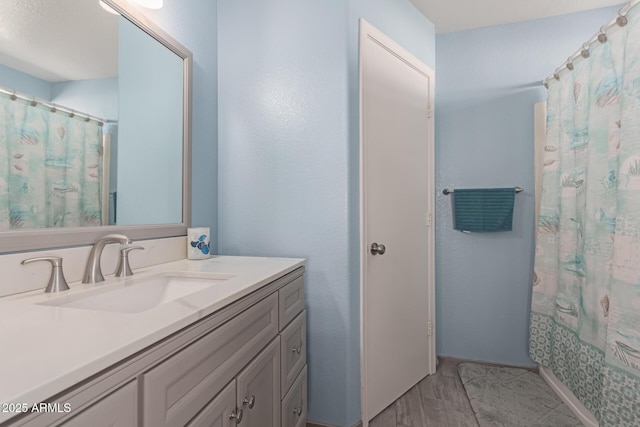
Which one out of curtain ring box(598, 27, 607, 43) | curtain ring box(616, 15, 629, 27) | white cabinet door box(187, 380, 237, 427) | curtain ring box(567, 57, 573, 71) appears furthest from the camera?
curtain ring box(567, 57, 573, 71)

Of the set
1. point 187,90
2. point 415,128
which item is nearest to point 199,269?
point 187,90

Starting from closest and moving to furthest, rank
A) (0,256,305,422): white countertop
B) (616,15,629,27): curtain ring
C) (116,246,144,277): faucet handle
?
(0,256,305,422): white countertop < (116,246,144,277): faucet handle < (616,15,629,27): curtain ring

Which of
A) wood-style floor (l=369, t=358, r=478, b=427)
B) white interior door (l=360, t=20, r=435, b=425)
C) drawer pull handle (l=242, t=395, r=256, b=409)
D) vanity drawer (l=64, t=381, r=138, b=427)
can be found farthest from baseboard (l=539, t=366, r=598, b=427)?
vanity drawer (l=64, t=381, r=138, b=427)

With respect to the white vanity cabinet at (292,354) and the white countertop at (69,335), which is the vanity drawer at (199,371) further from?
the white vanity cabinet at (292,354)

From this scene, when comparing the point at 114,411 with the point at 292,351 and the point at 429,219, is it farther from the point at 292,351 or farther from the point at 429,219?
the point at 429,219

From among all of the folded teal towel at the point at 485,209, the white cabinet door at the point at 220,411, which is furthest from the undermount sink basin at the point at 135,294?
the folded teal towel at the point at 485,209

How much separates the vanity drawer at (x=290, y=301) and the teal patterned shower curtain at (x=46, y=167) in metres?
0.71

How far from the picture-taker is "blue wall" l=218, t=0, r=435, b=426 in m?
1.56

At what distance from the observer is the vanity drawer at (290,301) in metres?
1.22

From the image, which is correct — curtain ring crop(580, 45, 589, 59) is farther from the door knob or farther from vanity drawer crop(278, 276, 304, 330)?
vanity drawer crop(278, 276, 304, 330)

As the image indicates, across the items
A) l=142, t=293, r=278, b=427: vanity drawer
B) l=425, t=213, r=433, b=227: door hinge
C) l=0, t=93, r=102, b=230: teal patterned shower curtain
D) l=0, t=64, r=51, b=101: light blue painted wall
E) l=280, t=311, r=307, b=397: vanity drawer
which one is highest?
l=0, t=64, r=51, b=101: light blue painted wall

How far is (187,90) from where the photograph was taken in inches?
60.4

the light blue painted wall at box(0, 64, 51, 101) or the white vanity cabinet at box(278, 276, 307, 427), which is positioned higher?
the light blue painted wall at box(0, 64, 51, 101)

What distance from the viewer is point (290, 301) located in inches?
51.8
